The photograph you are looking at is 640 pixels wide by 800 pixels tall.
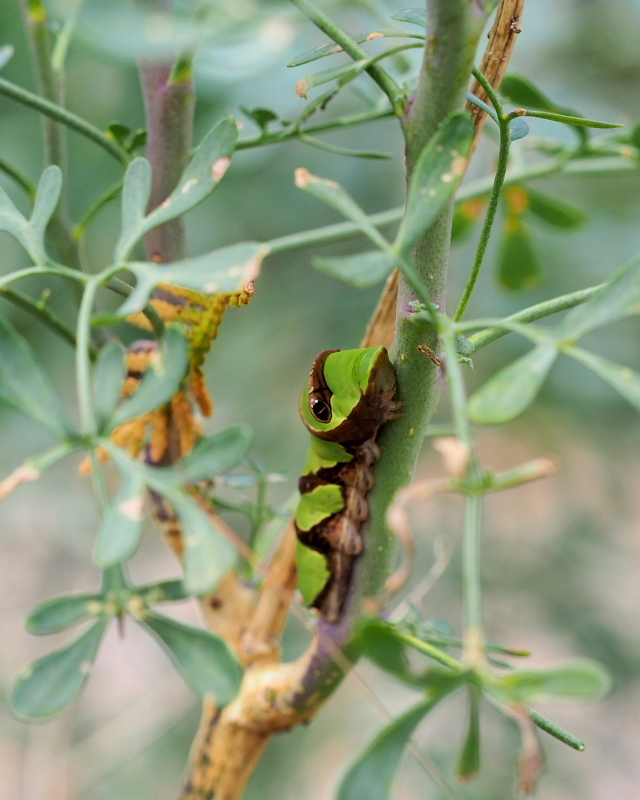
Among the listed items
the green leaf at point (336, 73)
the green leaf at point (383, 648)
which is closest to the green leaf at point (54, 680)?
the green leaf at point (383, 648)

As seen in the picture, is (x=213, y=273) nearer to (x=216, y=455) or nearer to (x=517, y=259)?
(x=216, y=455)

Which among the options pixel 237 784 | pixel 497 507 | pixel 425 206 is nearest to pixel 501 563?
pixel 497 507

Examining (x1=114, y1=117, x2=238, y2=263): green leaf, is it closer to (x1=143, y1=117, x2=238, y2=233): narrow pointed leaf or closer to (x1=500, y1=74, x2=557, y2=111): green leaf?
(x1=143, y1=117, x2=238, y2=233): narrow pointed leaf

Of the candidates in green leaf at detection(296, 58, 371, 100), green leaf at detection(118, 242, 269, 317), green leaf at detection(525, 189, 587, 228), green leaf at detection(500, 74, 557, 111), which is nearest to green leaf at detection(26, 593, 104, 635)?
green leaf at detection(118, 242, 269, 317)

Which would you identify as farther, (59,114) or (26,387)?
(59,114)

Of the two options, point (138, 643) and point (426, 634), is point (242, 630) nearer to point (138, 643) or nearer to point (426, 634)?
point (426, 634)

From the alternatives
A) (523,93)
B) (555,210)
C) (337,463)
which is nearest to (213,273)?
(337,463)
